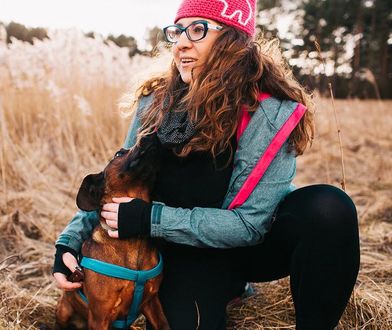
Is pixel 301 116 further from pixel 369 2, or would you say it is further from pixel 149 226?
pixel 369 2

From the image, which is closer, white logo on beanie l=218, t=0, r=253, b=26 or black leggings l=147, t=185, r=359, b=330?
black leggings l=147, t=185, r=359, b=330

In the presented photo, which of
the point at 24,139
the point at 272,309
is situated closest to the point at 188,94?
the point at 272,309

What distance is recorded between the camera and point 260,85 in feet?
7.88

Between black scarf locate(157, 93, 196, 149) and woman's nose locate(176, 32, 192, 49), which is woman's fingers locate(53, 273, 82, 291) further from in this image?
Answer: woman's nose locate(176, 32, 192, 49)

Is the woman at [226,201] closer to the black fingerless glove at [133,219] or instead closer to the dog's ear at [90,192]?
the black fingerless glove at [133,219]

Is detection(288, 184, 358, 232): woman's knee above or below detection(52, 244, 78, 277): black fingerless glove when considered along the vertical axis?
above

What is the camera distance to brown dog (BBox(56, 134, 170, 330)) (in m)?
2.27

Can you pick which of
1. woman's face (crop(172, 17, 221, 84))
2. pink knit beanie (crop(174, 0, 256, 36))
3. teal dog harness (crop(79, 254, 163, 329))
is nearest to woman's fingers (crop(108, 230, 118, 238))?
teal dog harness (crop(79, 254, 163, 329))

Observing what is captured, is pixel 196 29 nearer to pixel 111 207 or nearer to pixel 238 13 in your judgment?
pixel 238 13

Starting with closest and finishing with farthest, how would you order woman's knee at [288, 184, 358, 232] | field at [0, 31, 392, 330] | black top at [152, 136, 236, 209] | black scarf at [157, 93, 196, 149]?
1. woman's knee at [288, 184, 358, 232]
2. black scarf at [157, 93, 196, 149]
3. black top at [152, 136, 236, 209]
4. field at [0, 31, 392, 330]

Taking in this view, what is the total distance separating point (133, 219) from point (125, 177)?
24 cm

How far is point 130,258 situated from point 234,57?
1.07 m

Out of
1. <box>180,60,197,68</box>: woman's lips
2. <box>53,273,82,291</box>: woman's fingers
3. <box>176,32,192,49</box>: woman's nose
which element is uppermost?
<box>176,32,192,49</box>: woman's nose

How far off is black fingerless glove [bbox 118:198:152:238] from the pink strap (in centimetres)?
44
